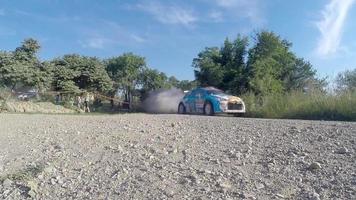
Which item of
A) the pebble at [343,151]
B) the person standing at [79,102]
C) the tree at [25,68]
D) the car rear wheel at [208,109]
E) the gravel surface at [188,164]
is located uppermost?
the tree at [25,68]

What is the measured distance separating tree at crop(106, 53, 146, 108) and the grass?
28395 millimetres

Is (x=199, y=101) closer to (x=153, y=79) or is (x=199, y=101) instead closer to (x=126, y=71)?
(x=126, y=71)

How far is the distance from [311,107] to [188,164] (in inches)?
→ 336

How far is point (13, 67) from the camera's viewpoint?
29938 millimetres

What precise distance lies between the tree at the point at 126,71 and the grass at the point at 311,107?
2840 cm

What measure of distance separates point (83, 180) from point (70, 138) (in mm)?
2914

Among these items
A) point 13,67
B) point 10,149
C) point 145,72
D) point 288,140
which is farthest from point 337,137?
point 145,72

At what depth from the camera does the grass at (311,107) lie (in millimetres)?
12023

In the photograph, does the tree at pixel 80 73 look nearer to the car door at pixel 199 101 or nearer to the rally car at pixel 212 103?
the rally car at pixel 212 103

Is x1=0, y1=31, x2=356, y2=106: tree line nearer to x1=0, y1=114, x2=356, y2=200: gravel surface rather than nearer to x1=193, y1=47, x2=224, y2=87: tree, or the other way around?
x1=193, y1=47, x2=224, y2=87: tree

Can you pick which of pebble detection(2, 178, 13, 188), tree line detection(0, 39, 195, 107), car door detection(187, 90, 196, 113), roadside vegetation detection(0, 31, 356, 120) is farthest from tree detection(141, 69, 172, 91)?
pebble detection(2, 178, 13, 188)

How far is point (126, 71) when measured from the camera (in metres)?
44.6

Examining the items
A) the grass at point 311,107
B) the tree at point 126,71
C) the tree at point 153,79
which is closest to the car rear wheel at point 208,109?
the grass at point 311,107

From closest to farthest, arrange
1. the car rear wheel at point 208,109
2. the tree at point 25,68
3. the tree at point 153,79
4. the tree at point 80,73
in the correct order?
1. the car rear wheel at point 208,109
2. the tree at point 25,68
3. the tree at point 80,73
4. the tree at point 153,79
